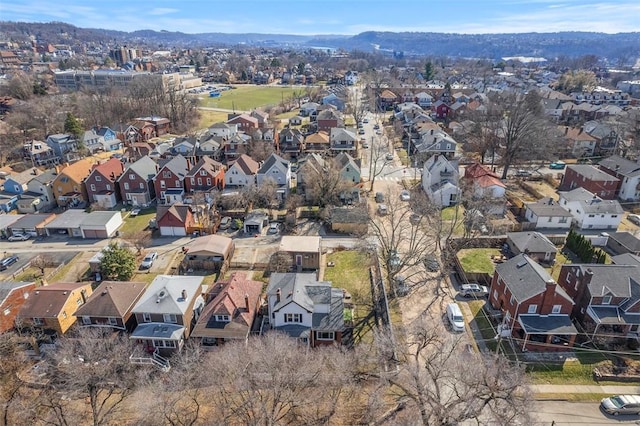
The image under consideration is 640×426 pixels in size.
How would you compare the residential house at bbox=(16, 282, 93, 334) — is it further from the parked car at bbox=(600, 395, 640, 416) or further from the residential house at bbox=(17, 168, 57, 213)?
the parked car at bbox=(600, 395, 640, 416)

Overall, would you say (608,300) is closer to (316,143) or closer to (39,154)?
(316,143)

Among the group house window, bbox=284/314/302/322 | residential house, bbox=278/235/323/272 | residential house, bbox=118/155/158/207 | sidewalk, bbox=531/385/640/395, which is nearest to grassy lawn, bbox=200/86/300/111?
residential house, bbox=118/155/158/207

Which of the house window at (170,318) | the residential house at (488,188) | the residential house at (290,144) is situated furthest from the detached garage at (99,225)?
the residential house at (488,188)

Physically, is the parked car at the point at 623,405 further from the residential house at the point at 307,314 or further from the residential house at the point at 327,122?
the residential house at the point at 327,122

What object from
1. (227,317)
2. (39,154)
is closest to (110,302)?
(227,317)

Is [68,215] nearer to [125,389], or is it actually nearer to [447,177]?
[125,389]

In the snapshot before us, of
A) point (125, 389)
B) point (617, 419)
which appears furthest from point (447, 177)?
point (125, 389)

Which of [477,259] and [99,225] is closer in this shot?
[477,259]
